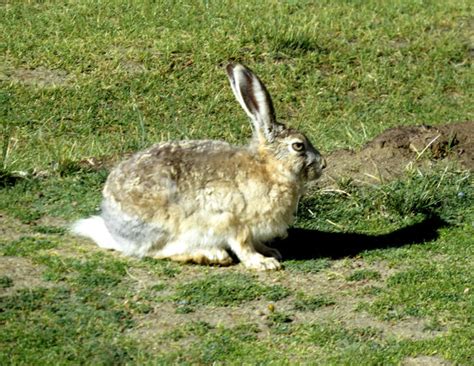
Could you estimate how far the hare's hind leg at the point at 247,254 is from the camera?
707 cm

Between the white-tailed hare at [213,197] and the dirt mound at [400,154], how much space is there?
4.13 ft

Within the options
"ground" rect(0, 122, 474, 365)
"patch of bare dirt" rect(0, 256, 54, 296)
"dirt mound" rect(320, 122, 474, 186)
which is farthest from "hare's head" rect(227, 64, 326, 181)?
"patch of bare dirt" rect(0, 256, 54, 296)

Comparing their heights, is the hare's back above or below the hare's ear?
below

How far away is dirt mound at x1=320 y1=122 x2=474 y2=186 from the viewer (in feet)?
28.1

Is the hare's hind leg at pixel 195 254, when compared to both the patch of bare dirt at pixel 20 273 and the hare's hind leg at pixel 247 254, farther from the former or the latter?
the patch of bare dirt at pixel 20 273

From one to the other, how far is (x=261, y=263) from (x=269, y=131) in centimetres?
91

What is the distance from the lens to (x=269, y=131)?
7.32m

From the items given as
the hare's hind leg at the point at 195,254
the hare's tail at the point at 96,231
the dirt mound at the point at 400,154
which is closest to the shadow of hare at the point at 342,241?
the hare's hind leg at the point at 195,254

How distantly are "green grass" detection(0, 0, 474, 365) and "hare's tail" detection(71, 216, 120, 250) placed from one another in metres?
0.11

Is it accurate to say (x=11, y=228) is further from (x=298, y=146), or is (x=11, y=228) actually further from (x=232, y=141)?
(x=232, y=141)

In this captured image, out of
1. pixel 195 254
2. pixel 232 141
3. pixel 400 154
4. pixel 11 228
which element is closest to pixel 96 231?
pixel 11 228

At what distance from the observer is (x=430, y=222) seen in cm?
799

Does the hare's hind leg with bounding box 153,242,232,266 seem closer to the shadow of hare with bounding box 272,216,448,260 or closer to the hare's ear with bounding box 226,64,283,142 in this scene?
the shadow of hare with bounding box 272,216,448,260

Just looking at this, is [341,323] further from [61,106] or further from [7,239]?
[61,106]
